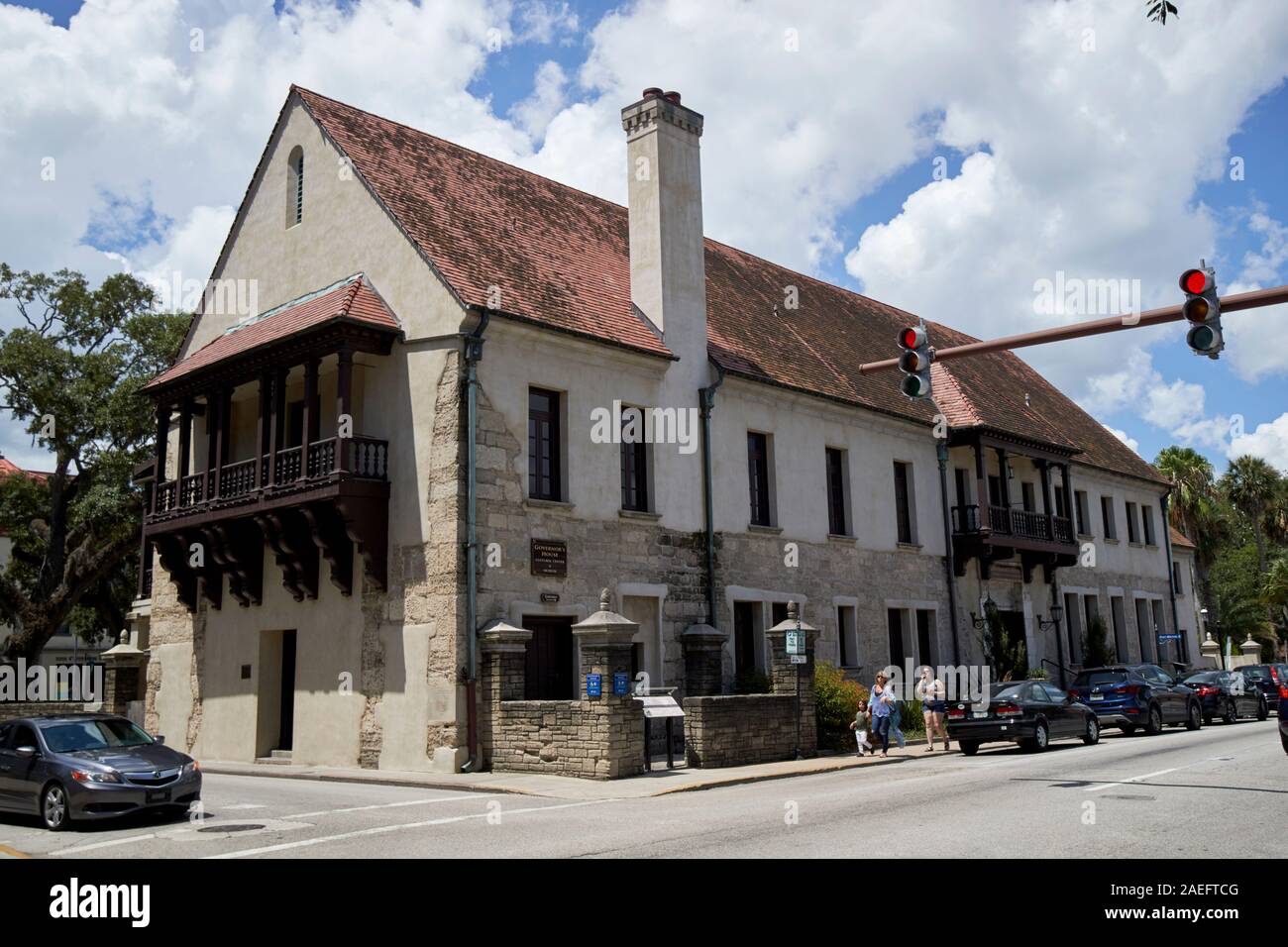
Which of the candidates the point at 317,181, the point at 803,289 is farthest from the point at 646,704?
the point at 803,289

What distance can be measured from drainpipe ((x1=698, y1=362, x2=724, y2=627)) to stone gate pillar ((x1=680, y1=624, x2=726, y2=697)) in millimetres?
1005

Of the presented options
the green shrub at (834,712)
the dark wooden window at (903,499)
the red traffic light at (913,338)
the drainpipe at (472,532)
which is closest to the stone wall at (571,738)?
the drainpipe at (472,532)

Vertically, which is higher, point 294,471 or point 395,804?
point 294,471

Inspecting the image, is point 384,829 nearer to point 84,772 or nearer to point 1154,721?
point 84,772

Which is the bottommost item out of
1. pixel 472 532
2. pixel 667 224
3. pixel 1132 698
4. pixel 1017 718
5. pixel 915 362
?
pixel 1017 718

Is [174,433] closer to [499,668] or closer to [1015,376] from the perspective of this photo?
[499,668]

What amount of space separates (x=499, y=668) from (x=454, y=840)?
24.6ft

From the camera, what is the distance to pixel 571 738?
691 inches

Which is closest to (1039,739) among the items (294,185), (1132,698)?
(1132,698)

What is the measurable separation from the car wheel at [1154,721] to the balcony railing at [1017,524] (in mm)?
7188

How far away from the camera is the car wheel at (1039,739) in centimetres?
2117

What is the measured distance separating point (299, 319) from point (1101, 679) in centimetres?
1879

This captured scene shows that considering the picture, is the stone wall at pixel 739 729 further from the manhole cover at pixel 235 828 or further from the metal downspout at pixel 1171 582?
the metal downspout at pixel 1171 582

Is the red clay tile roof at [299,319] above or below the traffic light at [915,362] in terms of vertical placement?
above
